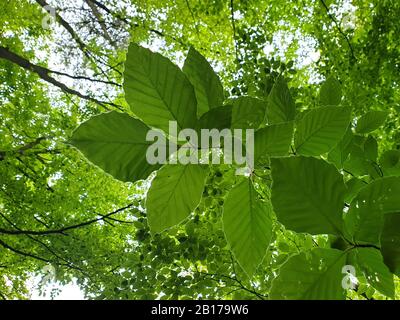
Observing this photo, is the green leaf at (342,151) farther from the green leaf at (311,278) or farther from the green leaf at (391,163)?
the green leaf at (311,278)

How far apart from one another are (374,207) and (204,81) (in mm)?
162

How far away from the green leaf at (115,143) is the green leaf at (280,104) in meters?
0.13

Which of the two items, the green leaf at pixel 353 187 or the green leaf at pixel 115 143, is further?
the green leaf at pixel 353 187

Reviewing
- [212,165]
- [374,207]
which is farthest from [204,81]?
[212,165]

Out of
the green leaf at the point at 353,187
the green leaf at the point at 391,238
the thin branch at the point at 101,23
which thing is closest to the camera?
the green leaf at the point at 391,238

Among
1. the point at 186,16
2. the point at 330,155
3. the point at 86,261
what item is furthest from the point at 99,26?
the point at 330,155

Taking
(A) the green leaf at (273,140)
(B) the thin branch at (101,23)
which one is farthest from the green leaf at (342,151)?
(B) the thin branch at (101,23)

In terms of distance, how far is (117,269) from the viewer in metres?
3.48

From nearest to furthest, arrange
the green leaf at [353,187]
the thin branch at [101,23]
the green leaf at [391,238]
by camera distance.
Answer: the green leaf at [391,238], the green leaf at [353,187], the thin branch at [101,23]

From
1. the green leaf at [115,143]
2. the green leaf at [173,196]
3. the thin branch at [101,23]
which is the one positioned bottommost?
the green leaf at [173,196]

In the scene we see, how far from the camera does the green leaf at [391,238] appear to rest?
0.24 m

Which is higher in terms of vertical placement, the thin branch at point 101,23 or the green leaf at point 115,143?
the thin branch at point 101,23

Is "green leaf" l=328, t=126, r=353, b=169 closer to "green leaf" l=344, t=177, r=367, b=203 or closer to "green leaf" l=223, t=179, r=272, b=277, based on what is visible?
"green leaf" l=344, t=177, r=367, b=203
